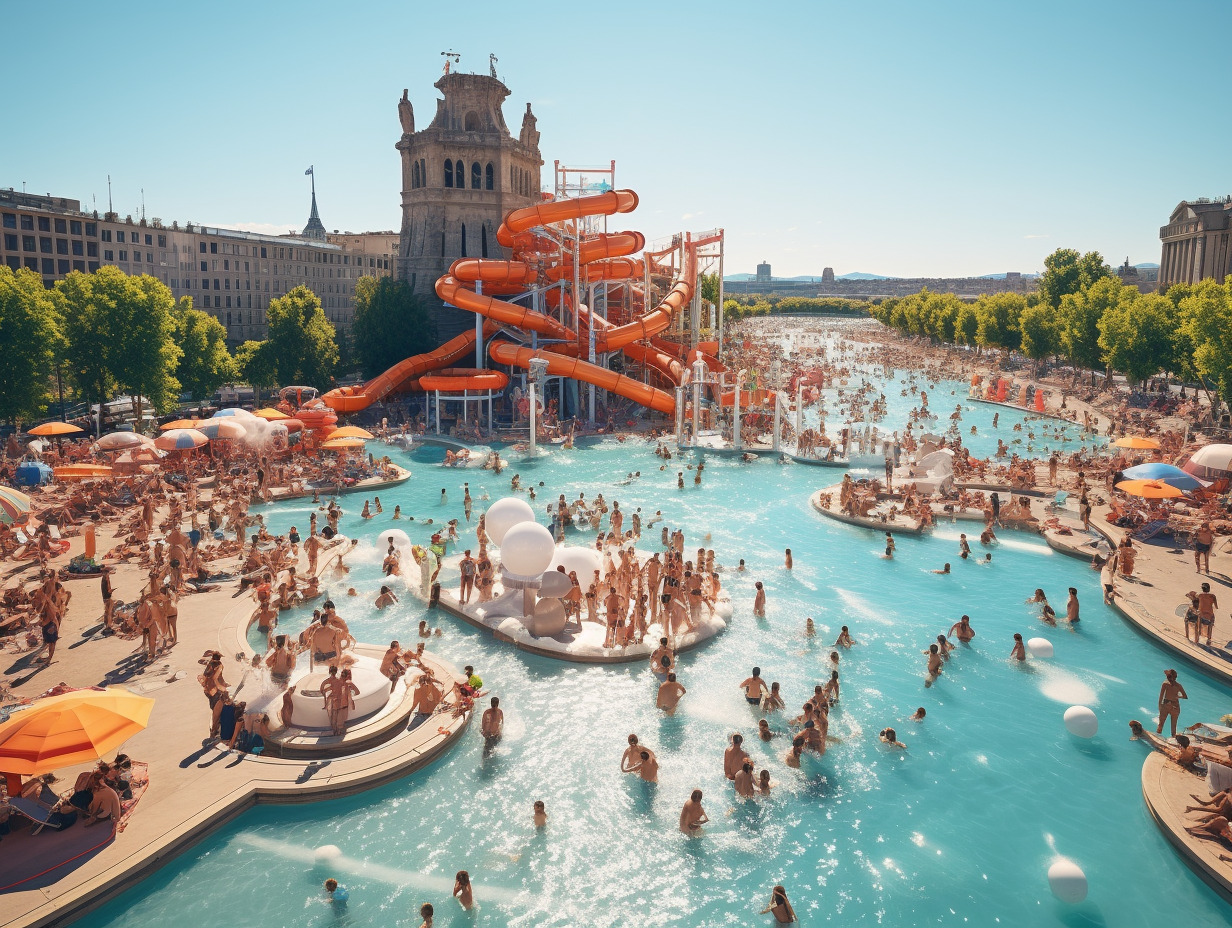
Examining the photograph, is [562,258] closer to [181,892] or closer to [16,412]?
[16,412]

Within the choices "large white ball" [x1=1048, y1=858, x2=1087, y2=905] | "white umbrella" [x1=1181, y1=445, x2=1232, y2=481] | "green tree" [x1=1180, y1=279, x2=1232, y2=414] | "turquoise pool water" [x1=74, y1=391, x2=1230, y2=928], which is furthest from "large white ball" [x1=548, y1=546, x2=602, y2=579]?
"green tree" [x1=1180, y1=279, x2=1232, y2=414]

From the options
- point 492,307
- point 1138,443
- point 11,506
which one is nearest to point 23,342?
point 11,506

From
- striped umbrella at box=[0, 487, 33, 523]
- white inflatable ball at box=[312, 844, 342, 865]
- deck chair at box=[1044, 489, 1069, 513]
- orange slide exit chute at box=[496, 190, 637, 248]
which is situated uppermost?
orange slide exit chute at box=[496, 190, 637, 248]

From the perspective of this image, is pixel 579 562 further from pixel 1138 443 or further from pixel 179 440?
pixel 1138 443

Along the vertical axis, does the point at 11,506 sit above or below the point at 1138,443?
below

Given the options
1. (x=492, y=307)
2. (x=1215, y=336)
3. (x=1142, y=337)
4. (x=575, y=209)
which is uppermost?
(x=575, y=209)

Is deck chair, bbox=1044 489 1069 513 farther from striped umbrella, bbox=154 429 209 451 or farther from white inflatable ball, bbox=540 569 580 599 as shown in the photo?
striped umbrella, bbox=154 429 209 451
